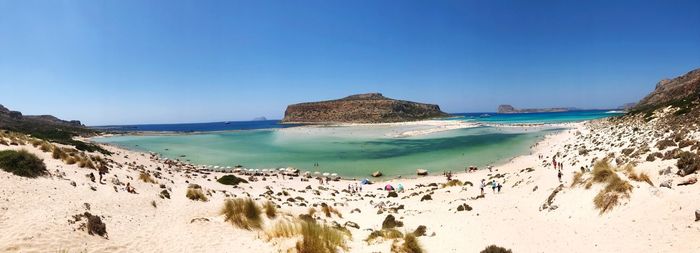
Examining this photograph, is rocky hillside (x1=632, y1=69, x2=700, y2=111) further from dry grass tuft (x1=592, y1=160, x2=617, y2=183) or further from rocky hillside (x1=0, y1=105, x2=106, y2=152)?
rocky hillside (x1=0, y1=105, x2=106, y2=152)

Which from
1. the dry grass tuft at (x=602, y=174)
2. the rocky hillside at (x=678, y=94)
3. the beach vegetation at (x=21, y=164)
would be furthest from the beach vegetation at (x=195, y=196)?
the rocky hillside at (x=678, y=94)

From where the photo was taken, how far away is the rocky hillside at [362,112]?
159 meters

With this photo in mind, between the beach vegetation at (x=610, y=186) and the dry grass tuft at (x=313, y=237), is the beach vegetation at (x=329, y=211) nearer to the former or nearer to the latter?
the dry grass tuft at (x=313, y=237)

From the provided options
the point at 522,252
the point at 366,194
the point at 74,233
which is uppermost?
the point at 74,233

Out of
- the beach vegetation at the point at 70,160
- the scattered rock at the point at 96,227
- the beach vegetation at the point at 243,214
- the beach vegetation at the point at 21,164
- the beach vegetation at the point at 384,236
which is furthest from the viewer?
the beach vegetation at the point at 70,160

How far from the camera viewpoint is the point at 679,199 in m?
10.3

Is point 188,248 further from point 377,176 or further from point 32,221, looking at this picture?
point 377,176

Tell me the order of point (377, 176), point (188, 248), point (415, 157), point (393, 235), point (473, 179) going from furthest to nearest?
point (415, 157) → point (377, 176) → point (473, 179) → point (393, 235) → point (188, 248)

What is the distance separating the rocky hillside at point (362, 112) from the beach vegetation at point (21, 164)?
135 metres

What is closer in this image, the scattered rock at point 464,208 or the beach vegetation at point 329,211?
the scattered rock at point 464,208

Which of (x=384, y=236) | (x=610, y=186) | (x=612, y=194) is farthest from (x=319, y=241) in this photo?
(x=610, y=186)

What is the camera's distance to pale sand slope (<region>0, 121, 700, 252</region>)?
9547mm

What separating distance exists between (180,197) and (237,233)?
7.95 metres

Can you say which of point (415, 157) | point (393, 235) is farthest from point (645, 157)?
point (415, 157)
